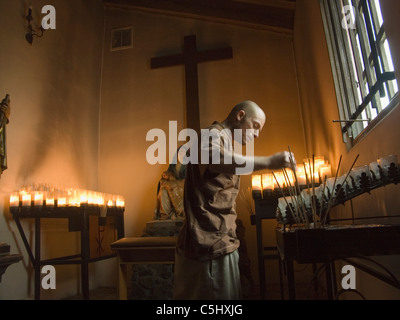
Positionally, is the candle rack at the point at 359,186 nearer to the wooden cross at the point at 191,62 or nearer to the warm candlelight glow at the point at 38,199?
the warm candlelight glow at the point at 38,199

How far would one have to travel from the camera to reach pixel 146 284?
3229 mm

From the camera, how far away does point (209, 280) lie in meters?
1.07

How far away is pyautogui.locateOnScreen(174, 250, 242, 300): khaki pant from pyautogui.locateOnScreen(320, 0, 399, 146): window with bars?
1.04 meters

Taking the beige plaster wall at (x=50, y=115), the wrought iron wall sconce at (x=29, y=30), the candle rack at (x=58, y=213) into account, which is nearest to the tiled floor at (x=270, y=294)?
the beige plaster wall at (x=50, y=115)

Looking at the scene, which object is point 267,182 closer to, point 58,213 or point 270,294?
point 270,294

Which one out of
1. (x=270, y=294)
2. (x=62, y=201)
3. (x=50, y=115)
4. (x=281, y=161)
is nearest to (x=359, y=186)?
(x=281, y=161)

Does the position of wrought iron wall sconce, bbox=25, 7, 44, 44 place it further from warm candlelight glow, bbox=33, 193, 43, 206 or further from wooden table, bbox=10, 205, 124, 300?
wooden table, bbox=10, 205, 124, 300

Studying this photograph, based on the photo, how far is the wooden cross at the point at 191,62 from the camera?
4.54 metres

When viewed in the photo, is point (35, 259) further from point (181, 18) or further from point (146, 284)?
point (181, 18)

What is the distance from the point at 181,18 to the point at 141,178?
260cm

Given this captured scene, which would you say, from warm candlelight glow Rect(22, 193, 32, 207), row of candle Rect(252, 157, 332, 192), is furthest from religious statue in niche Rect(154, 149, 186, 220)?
warm candlelight glow Rect(22, 193, 32, 207)

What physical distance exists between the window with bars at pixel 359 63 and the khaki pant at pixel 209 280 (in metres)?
1.04

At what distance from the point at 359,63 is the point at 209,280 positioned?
1.71 meters

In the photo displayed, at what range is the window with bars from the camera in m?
1.64
